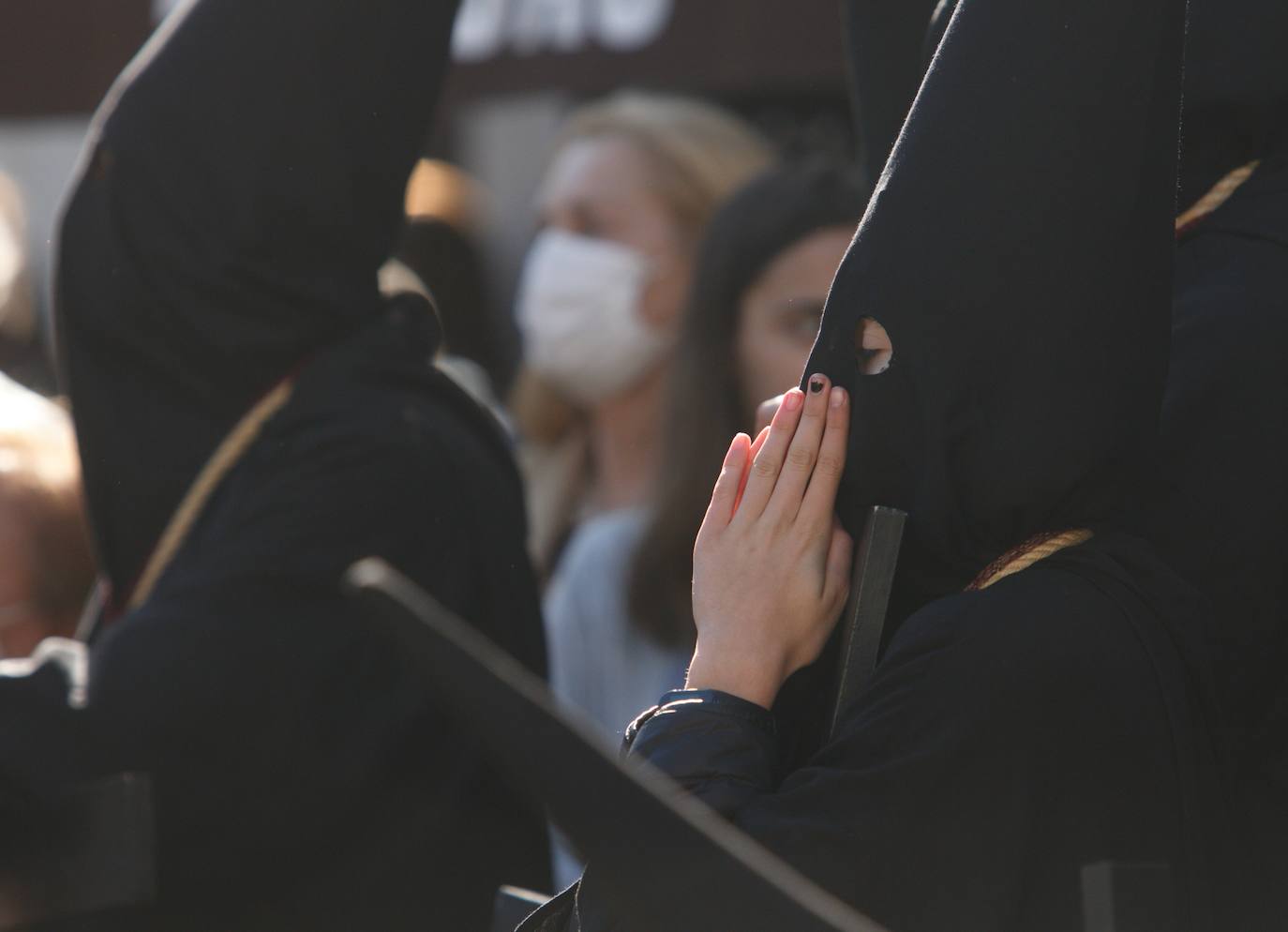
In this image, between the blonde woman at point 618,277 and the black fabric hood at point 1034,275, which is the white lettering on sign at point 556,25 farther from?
the black fabric hood at point 1034,275

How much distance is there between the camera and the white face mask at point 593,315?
14.0ft

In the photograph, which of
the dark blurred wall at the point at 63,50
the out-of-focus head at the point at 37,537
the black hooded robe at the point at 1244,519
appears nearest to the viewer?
the black hooded robe at the point at 1244,519

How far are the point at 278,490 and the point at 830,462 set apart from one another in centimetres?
126

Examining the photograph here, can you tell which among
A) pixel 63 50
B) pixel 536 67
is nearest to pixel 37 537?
pixel 536 67

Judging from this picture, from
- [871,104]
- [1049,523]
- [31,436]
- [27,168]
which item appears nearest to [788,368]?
[871,104]

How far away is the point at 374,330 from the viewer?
2869 mm

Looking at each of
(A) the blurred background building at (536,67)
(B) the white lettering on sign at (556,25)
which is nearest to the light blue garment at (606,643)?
(A) the blurred background building at (536,67)

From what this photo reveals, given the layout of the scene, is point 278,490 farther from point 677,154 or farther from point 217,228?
point 677,154

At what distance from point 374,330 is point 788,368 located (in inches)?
37.7

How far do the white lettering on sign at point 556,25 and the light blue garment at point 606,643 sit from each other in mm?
2325

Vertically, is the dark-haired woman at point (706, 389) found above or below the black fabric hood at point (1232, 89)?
below

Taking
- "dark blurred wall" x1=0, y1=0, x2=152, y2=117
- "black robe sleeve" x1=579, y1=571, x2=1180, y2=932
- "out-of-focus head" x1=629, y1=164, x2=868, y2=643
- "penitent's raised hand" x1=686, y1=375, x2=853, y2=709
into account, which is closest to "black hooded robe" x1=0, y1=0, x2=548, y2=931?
"out-of-focus head" x1=629, y1=164, x2=868, y2=643

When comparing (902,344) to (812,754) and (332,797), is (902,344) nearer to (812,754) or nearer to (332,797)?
(812,754)

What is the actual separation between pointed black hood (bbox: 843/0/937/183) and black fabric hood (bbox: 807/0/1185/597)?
28.8 inches
